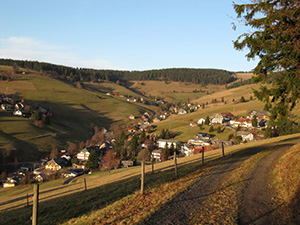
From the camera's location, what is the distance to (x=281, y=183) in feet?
40.8

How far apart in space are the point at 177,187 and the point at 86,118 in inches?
4552

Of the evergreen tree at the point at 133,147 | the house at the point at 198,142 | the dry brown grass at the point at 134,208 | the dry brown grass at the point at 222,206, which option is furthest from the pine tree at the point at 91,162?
the dry brown grass at the point at 222,206

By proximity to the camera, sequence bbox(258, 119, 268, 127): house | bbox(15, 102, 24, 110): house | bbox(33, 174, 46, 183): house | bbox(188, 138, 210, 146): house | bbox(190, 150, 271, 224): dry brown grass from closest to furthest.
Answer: bbox(190, 150, 271, 224): dry brown grass < bbox(33, 174, 46, 183): house < bbox(188, 138, 210, 146): house < bbox(258, 119, 268, 127): house < bbox(15, 102, 24, 110): house

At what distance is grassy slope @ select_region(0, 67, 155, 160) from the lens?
7706cm

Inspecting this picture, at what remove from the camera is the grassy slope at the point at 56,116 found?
77.1m

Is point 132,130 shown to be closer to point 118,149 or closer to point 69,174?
point 118,149

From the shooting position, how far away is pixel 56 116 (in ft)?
367

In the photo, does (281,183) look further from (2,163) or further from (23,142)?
(23,142)

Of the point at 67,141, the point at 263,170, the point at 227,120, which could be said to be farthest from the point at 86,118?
the point at 263,170

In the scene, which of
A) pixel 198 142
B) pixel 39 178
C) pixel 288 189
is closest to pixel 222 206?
pixel 288 189

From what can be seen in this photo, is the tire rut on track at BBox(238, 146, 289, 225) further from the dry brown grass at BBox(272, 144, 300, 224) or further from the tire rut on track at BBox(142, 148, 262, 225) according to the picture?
the tire rut on track at BBox(142, 148, 262, 225)

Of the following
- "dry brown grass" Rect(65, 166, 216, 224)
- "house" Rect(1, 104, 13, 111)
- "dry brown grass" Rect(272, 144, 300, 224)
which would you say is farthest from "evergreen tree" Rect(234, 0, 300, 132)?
"house" Rect(1, 104, 13, 111)

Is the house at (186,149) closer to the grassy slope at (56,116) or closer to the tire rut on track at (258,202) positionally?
the grassy slope at (56,116)

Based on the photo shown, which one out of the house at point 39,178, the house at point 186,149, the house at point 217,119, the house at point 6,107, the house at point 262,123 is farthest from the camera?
the house at point 6,107
